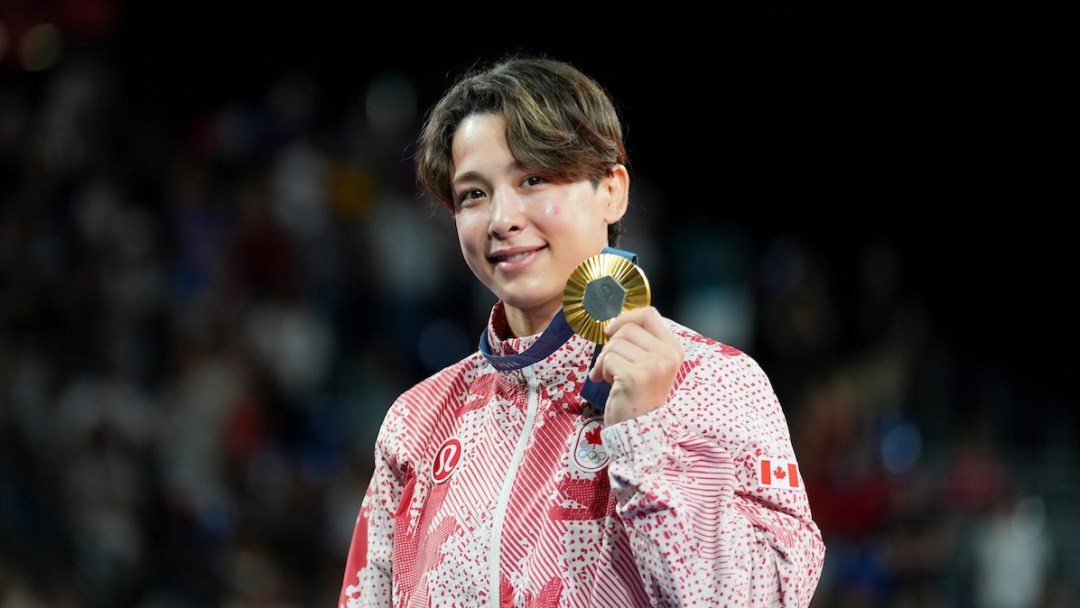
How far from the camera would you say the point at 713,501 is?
1846mm

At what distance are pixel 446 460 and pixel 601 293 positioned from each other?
0.45m

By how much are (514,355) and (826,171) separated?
23.3ft

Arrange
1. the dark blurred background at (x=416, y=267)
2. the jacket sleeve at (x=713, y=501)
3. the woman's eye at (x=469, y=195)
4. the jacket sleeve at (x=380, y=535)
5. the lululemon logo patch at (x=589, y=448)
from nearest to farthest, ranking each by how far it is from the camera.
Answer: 1. the jacket sleeve at (x=713, y=501)
2. the lululemon logo patch at (x=589, y=448)
3. the woman's eye at (x=469, y=195)
4. the jacket sleeve at (x=380, y=535)
5. the dark blurred background at (x=416, y=267)

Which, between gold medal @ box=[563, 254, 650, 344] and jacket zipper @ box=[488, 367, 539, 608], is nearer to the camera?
gold medal @ box=[563, 254, 650, 344]

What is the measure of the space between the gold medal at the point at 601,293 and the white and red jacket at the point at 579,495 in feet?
0.47

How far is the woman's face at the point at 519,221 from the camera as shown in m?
Result: 2.07

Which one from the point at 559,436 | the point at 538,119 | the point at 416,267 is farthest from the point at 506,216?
the point at 416,267

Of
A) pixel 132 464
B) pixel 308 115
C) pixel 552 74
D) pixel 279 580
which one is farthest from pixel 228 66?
pixel 552 74

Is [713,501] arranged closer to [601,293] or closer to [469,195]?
[601,293]

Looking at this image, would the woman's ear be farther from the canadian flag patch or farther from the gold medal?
the canadian flag patch

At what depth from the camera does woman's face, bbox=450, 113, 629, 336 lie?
2066 mm

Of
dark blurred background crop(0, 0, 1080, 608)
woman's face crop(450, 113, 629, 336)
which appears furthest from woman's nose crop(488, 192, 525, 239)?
dark blurred background crop(0, 0, 1080, 608)

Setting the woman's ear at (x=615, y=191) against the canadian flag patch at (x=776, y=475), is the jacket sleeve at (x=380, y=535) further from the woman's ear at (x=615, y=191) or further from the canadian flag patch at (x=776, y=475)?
the canadian flag patch at (x=776, y=475)

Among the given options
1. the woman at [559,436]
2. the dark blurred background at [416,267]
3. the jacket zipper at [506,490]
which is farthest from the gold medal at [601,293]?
the dark blurred background at [416,267]
